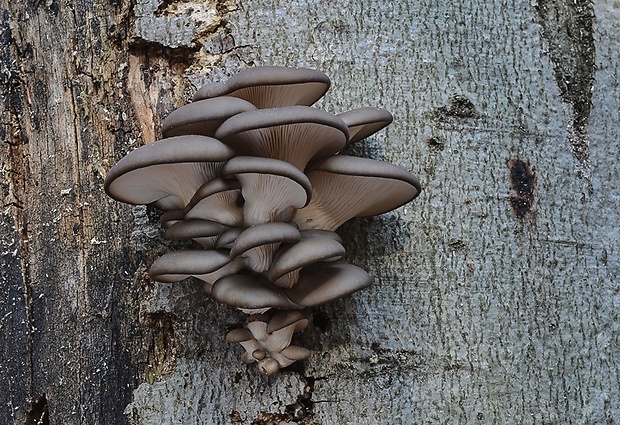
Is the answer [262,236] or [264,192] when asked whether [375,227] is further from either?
[262,236]

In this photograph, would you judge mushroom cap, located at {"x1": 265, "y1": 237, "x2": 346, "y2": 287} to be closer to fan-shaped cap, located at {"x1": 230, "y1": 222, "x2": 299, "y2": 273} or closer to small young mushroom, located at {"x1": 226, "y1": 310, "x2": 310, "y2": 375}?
fan-shaped cap, located at {"x1": 230, "y1": 222, "x2": 299, "y2": 273}

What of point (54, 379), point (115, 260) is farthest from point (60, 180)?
point (54, 379)

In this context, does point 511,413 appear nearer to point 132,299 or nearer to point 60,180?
point 132,299

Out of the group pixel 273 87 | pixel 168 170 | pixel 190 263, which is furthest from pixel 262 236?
pixel 273 87

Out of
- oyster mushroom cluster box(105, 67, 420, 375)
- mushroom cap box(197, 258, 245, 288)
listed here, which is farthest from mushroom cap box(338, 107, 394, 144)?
mushroom cap box(197, 258, 245, 288)

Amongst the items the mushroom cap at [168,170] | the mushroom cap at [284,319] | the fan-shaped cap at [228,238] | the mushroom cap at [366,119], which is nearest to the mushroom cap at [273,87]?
the mushroom cap at [366,119]

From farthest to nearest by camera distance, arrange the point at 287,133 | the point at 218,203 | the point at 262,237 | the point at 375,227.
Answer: the point at 375,227 → the point at 218,203 → the point at 287,133 → the point at 262,237

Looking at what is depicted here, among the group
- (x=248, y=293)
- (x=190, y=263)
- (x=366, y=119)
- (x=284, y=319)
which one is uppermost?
(x=366, y=119)
